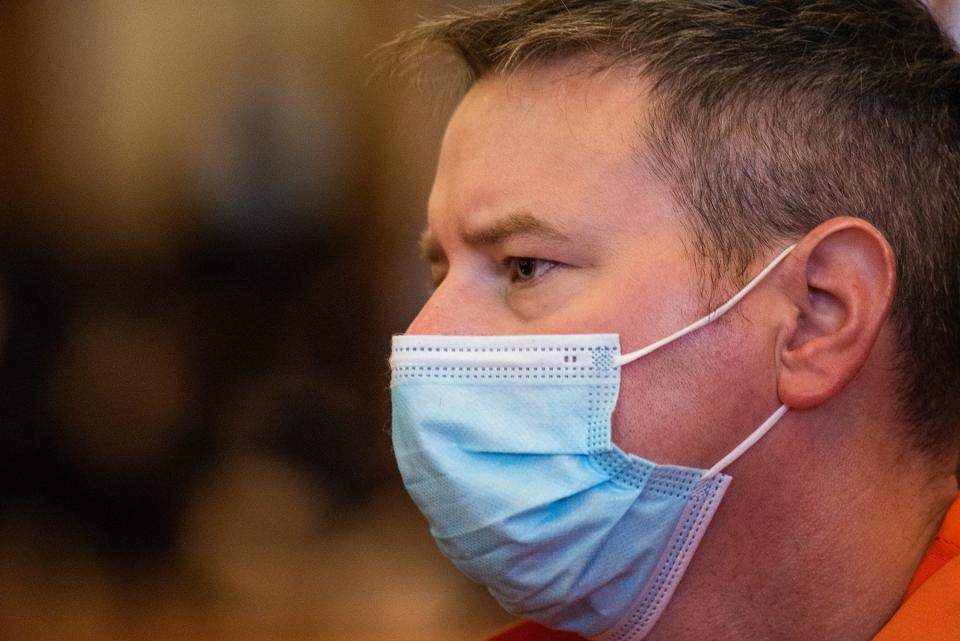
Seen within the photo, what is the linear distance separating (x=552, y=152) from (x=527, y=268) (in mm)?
172

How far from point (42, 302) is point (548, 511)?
3.73m

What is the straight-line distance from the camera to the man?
65.0 inches

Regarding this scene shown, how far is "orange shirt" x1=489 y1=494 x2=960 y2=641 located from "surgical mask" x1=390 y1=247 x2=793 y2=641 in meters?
0.28

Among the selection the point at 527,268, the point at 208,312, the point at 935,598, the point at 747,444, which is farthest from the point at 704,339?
the point at 208,312

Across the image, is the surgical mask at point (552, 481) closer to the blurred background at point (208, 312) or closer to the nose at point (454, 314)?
the nose at point (454, 314)

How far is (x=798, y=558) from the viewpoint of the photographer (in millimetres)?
1702

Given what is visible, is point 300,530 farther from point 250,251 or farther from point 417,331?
point 417,331

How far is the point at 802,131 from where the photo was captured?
172 cm

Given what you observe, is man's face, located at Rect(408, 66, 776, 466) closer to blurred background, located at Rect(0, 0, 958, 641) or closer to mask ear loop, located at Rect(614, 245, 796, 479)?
mask ear loop, located at Rect(614, 245, 796, 479)

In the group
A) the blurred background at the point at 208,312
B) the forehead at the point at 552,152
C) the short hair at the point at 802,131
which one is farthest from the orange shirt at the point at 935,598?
the blurred background at the point at 208,312

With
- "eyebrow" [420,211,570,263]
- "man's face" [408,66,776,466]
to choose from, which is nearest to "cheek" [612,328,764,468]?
"man's face" [408,66,776,466]

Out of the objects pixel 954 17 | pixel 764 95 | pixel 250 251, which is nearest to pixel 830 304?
pixel 764 95

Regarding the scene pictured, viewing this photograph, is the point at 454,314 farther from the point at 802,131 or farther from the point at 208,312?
the point at 208,312

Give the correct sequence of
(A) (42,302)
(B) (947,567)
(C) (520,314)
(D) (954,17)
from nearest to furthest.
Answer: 1. (B) (947,567)
2. (C) (520,314)
3. (D) (954,17)
4. (A) (42,302)
